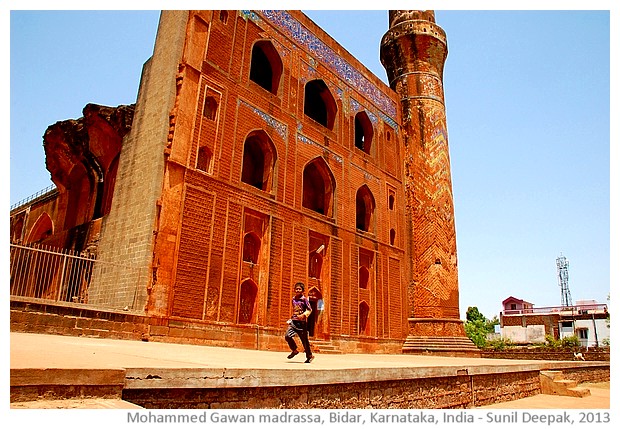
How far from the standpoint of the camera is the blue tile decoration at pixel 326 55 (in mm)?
13598

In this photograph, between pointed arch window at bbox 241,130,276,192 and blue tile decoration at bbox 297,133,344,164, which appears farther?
blue tile decoration at bbox 297,133,344,164

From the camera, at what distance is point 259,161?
13.0 m

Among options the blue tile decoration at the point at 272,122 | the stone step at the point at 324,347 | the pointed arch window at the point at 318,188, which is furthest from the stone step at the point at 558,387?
the blue tile decoration at the point at 272,122

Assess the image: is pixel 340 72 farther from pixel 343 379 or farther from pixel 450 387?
pixel 343 379

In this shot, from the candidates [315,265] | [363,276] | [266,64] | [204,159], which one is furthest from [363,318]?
[266,64]

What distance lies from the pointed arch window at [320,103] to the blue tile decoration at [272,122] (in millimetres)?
2464

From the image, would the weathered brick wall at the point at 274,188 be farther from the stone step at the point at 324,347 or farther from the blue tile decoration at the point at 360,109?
the stone step at the point at 324,347

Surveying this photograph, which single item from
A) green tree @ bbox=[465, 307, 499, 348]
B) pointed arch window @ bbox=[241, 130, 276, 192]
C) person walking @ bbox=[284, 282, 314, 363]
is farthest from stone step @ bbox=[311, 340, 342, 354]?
green tree @ bbox=[465, 307, 499, 348]

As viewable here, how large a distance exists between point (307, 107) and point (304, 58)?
2.36m

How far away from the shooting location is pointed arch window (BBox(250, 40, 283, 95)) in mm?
13369

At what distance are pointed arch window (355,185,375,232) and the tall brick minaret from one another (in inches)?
76.8

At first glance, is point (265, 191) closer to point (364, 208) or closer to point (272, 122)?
point (272, 122)

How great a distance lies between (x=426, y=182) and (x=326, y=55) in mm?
5471

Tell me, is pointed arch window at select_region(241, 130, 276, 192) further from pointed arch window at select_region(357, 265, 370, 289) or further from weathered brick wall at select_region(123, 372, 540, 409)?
weathered brick wall at select_region(123, 372, 540, 409)
